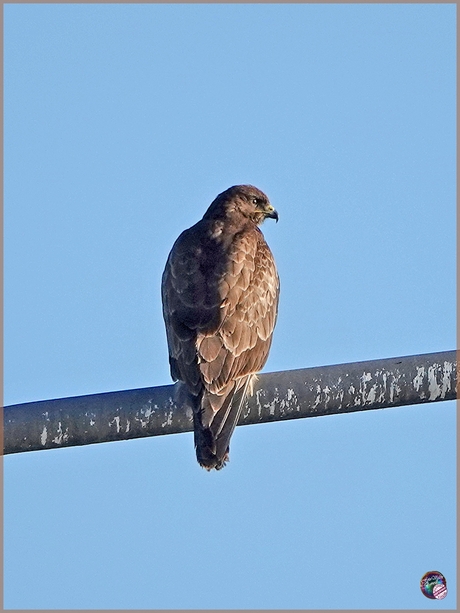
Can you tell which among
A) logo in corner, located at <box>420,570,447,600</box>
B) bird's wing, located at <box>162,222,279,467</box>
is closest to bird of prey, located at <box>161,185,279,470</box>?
bird's wing, located at <box>162,222,279,467</box>

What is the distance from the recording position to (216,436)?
6.84 meters

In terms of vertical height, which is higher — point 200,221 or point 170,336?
point 200,221

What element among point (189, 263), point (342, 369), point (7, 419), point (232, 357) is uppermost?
point (189, 263)

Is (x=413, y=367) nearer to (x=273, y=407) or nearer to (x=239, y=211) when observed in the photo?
(x=273, y=407)

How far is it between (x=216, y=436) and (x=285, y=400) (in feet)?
4.19

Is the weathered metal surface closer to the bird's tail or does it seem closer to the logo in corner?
the bird's tail

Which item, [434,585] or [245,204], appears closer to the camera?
[434,585]

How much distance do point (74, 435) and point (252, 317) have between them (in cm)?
294

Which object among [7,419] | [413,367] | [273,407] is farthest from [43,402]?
[413,367]

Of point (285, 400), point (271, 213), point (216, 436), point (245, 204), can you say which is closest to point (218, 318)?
point (216, 436)

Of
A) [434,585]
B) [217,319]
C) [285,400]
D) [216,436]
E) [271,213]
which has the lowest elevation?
[434,585]

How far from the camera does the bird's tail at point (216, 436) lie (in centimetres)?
682

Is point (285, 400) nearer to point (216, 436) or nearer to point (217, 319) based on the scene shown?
point (216, 436)

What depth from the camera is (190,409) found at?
21.3 feet
